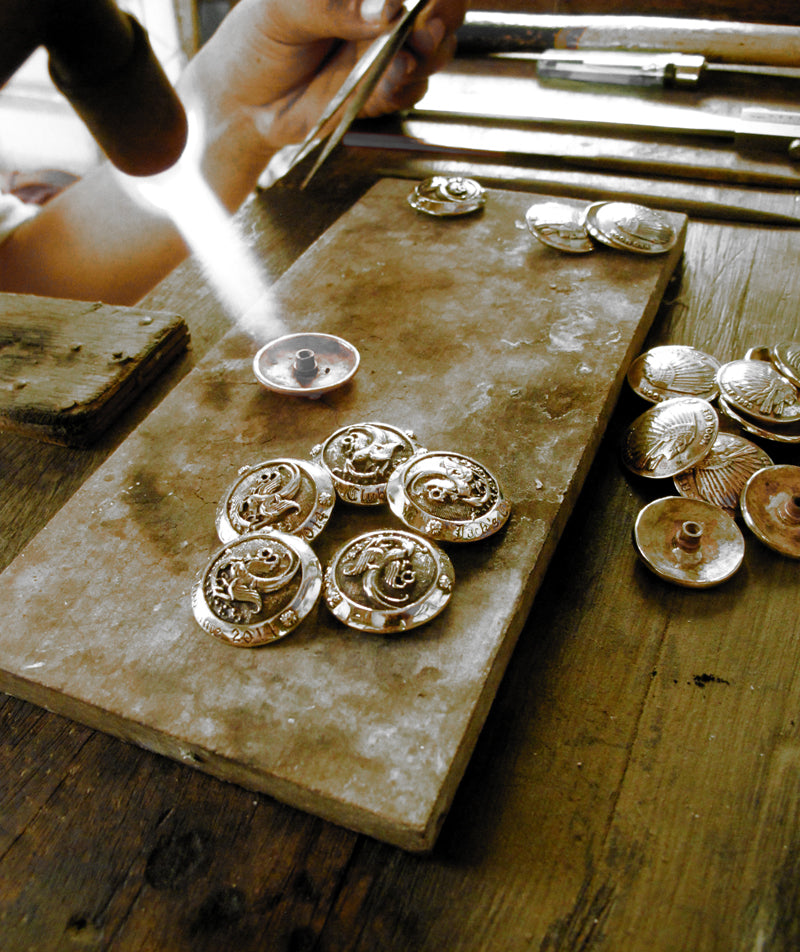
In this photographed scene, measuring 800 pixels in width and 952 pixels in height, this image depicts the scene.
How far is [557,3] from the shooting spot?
3949 mm

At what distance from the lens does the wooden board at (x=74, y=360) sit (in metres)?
1.52

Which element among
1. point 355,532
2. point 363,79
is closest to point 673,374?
point 355,532

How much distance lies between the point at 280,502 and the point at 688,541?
0.77 metres

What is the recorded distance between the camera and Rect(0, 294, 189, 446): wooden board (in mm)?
1517

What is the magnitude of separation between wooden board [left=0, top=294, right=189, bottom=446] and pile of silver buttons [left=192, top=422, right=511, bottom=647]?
0.50m

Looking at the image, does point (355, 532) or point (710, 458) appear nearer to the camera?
point (355, 532)

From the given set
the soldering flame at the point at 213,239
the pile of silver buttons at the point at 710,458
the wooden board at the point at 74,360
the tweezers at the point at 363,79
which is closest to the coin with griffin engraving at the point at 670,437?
the pile of silver buttons at the point at 710,458

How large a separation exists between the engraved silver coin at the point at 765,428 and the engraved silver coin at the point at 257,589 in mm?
1006

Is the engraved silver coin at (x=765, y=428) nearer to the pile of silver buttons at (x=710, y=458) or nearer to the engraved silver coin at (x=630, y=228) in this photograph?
the pile of silver buttons at (x=710, y=458)

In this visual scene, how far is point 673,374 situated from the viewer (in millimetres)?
1569

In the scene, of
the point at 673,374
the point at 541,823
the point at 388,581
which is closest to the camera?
the point at 541,823

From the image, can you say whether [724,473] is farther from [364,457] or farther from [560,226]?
[560,226]

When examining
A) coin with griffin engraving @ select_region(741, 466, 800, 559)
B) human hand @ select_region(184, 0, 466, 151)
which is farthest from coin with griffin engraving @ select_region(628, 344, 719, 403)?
human hand @ select_region(184, 0, 466, 151)

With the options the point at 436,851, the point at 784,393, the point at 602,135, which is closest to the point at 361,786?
the point at 436,851
